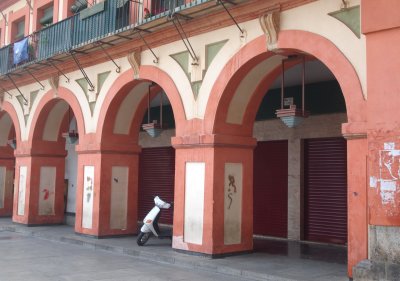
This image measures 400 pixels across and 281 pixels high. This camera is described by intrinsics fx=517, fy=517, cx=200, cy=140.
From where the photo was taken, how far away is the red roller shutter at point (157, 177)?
18.0 meters

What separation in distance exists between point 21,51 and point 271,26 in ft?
34.0

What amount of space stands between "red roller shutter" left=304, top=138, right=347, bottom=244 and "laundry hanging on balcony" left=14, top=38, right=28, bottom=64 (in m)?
9.43

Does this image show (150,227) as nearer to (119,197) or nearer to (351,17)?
(119,197)

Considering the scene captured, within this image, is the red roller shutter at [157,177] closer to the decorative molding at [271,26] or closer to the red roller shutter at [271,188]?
the red roller shutter at [271,188]

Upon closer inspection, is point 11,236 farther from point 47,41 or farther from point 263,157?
point 263,157

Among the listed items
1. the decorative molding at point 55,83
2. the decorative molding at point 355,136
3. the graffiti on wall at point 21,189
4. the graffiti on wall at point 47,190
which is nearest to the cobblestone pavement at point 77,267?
the decorative molding at point 355,136

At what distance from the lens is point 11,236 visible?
15750 mm

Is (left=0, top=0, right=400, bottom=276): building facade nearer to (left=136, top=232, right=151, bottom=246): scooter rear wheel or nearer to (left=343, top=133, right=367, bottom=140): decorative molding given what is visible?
(left=343, top=133, right=367, bottom=140): decorative molding

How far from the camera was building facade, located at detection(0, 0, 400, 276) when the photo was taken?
7.94 m

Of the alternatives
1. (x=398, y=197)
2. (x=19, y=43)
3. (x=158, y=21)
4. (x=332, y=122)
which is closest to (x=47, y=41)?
(x=19, y=43)

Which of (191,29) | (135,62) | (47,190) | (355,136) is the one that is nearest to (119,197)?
(135,62)

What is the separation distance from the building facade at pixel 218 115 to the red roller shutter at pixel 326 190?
0.03 metres

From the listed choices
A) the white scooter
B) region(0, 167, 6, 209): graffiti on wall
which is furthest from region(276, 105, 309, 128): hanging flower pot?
region(0, 167, 6, 209): graffiti on wall

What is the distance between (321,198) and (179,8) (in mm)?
6296
